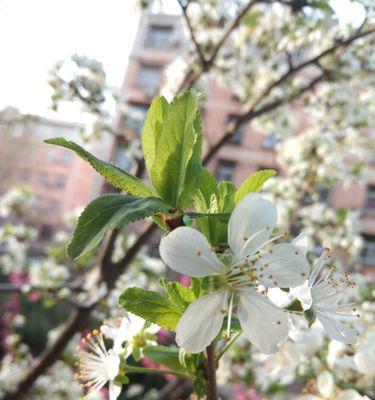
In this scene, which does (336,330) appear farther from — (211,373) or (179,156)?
(179,156)

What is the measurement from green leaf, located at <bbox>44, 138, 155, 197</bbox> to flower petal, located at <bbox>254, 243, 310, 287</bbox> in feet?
0.47

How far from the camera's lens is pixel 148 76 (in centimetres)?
1302


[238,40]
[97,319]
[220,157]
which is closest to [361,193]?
[220,157]

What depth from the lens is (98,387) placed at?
0.55 meters

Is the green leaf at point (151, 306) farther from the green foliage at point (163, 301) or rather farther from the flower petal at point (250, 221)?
the flower petal at point (250, 221)

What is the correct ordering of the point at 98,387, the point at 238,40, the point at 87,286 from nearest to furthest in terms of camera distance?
the point at 98,387 → the point at 87,286 → the point at 238,40

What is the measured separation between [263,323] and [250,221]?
98 mm

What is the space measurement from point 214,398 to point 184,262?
6.9 inches

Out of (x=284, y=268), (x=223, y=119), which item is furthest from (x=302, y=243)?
(x=223, y=119)

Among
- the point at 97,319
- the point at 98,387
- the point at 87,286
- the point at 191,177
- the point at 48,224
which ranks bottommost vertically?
the point at 48,224

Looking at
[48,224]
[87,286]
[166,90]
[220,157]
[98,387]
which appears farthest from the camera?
[48,224]

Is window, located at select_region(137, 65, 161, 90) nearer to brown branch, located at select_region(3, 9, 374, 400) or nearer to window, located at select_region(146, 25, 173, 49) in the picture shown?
window, located at select_region(146, 25, 173, 49)

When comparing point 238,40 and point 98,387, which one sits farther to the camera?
point 238,40

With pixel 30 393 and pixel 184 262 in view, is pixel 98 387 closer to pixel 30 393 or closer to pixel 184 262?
pixel 184 262
